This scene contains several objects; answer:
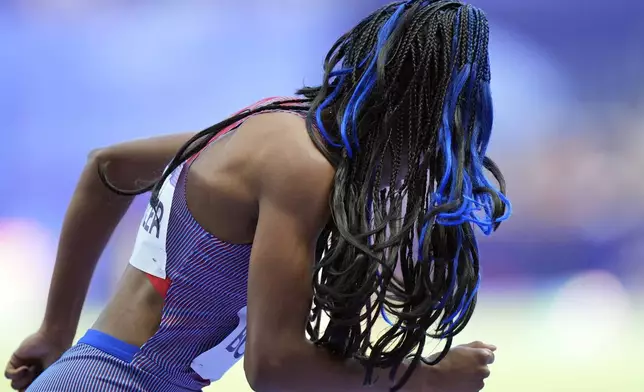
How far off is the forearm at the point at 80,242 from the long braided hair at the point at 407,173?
0.37 metres

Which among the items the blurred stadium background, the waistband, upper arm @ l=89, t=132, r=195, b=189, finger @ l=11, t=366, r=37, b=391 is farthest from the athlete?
the blurred stadium background

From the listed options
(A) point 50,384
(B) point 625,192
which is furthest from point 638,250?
(A) point 50,384

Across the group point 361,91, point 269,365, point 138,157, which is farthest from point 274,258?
point 138,157

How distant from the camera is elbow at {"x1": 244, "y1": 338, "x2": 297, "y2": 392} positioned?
0.80 metres

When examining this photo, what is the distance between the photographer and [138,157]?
116 cm

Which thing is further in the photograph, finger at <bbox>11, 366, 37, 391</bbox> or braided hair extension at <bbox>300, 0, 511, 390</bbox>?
finger at <bbox>11, 366, 37, 391</bbox>

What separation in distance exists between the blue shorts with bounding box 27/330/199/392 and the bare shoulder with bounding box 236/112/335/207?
30cm

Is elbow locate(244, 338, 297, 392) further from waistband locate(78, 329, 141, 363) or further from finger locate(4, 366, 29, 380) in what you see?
finger locate(4, 366, 29, 380)

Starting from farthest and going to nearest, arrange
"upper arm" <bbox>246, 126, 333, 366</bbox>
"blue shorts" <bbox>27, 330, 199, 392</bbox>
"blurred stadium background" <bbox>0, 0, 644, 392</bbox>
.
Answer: "blurred stadium background" <bbox>0, 0, 644, 392</bbox>
"blue shorts" <bbox>27, 330, 199, 392</bbox>
"upper arm" <bbox>246, 126, 333, 366</bbox>

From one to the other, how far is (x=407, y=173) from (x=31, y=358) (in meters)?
0.72

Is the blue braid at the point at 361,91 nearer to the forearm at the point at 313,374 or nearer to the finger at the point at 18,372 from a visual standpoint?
the forearm at the point at 313,374

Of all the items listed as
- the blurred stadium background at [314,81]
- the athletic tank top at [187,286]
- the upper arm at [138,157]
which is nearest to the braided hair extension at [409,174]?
the athletic tank top at [187,286]

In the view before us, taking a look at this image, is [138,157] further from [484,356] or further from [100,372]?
[484,356]

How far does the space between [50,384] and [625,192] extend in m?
2.41
